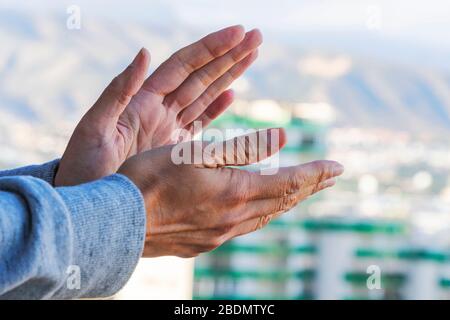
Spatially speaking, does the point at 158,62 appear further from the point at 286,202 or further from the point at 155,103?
the point at 286,202

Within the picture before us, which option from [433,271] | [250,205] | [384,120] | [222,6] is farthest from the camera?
[384,120]

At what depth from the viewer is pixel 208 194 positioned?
648mm

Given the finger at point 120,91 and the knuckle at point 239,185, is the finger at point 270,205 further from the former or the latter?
the finger at point 120,91

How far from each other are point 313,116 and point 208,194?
18.4m

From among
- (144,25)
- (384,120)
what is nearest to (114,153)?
(384,120)

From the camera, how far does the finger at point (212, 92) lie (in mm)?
871

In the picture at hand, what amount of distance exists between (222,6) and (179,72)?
37.9 meters

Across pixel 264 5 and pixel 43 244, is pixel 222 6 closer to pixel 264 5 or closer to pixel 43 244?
pixel 264 5

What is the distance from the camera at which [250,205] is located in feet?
2.24

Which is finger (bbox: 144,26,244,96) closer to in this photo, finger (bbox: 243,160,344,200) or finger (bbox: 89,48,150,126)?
finger (bbox: 89,48,150,126)

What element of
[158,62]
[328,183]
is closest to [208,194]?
[328,183]

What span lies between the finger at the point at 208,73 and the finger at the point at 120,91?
0.06 m

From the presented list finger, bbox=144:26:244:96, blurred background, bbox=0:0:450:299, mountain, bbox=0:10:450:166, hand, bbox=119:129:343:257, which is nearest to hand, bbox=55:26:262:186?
finger, bbox=144:26:244:96

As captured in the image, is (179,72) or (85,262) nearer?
(85,262)
